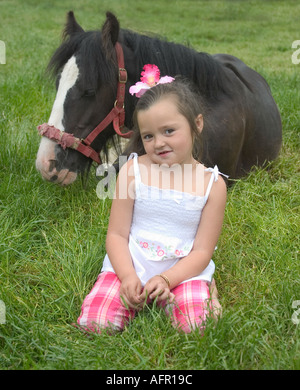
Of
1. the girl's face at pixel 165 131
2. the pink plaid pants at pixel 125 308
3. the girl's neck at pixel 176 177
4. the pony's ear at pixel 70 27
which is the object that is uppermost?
the pony's ear at pixel 70 27

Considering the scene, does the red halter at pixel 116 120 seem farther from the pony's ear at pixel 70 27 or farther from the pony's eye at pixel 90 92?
the pony's ear at pixel 70 27

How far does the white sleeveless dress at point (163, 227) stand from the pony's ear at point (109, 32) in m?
1.06

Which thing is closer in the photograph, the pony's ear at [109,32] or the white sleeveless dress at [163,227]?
the white sleeveless dress at [163,227]

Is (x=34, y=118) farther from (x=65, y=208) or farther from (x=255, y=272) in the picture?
(x=255, y=272)

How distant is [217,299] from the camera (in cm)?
213

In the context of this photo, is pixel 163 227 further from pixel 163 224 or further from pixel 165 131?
pixel 165 131

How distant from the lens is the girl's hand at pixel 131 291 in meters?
1.97

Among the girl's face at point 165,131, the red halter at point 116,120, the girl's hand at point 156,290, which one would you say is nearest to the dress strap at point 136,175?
the girl's face at point 165,131

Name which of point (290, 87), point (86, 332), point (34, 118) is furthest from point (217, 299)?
point (290, 87)

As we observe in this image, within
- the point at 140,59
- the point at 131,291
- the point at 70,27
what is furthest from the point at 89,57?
the point at 131,291

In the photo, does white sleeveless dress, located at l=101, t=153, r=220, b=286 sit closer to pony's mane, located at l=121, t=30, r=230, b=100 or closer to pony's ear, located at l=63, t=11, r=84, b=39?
pony's mane, located at l=121, t=30, r=230, b=100

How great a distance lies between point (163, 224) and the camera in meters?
2.15

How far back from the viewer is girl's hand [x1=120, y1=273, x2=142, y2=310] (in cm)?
197

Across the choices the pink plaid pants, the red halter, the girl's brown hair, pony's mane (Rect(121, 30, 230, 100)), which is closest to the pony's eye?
the red halter
